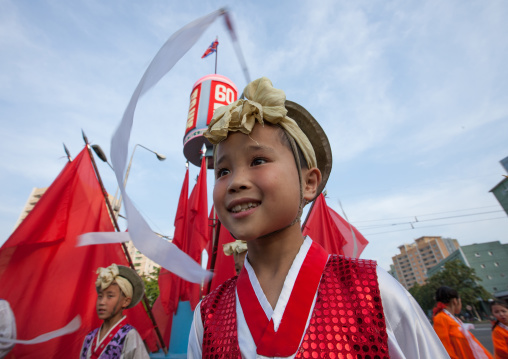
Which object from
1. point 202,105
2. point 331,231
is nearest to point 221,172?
point 331,231

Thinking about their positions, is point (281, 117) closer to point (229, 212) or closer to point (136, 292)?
point (229, 212)

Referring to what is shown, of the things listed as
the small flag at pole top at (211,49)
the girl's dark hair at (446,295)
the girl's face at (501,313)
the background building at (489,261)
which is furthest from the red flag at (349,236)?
the background building at (489,261)

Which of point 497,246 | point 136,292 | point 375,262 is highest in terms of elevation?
point 497,246

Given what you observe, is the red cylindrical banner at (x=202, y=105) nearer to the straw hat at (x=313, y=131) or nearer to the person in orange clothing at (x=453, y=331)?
the person in orange clothing at (x=453, y=331)

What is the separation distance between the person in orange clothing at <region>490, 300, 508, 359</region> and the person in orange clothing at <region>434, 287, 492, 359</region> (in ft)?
2.12

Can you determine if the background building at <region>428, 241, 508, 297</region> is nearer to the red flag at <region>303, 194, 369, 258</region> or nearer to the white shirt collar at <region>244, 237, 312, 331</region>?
the red flag at <region>303, 194, 369, 258</region>

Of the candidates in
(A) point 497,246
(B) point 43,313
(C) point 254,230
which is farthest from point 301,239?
(A) point 497,246

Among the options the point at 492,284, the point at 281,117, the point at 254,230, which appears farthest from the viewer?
the point at 492,284

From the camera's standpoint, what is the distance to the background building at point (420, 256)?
9000cm

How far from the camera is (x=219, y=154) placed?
1.27 m

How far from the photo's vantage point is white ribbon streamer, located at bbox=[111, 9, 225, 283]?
3.98 ft

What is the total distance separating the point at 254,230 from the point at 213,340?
502 millimetres

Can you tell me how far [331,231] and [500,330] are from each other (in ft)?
9.50

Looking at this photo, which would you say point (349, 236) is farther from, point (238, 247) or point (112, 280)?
point (112, 280)
